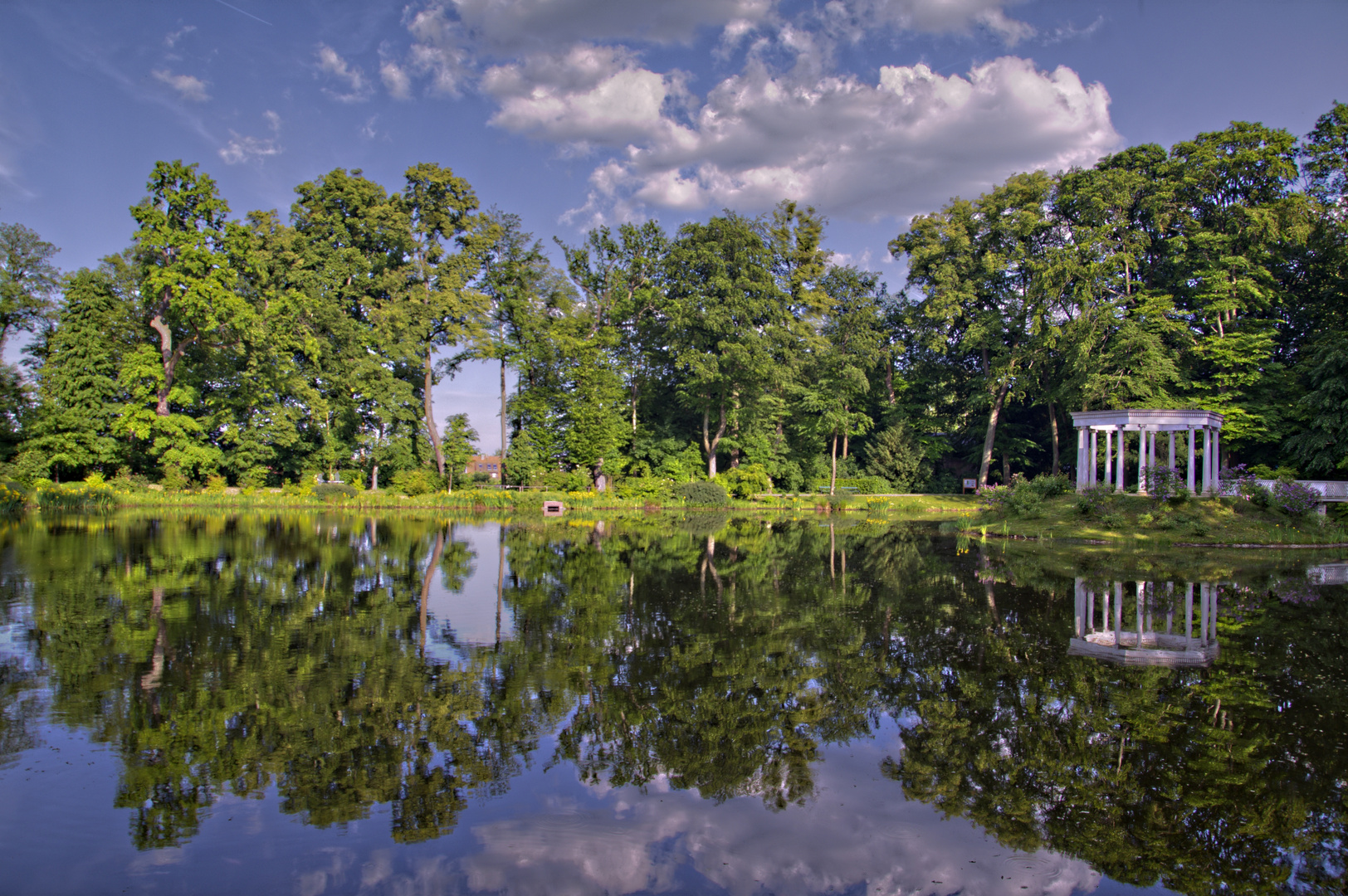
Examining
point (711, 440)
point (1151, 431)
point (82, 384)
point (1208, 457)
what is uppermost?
point (82, 384)

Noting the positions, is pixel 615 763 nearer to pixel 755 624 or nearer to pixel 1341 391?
pixel 755 624

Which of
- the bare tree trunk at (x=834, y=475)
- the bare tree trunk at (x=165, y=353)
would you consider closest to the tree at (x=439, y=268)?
the bare tree trunk at (x=165, y=353)

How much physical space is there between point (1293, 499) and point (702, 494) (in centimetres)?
2310

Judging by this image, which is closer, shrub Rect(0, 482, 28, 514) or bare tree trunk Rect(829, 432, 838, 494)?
shrub Rect(0, 482, 28, 514)

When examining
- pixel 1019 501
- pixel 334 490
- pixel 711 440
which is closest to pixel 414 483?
pixel 334 490

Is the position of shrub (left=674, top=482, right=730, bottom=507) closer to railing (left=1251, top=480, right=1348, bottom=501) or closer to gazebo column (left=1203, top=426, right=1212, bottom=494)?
gazebo column (left=1203, top=426, right=1212, bottom=494)

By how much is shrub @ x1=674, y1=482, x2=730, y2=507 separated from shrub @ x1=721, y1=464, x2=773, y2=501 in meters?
2.35

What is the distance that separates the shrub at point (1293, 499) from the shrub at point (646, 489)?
24.2 m

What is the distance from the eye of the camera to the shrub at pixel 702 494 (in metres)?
36.3

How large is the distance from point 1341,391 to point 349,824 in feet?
119

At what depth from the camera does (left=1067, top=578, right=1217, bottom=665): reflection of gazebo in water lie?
854 centimetres

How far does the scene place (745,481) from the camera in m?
39.2

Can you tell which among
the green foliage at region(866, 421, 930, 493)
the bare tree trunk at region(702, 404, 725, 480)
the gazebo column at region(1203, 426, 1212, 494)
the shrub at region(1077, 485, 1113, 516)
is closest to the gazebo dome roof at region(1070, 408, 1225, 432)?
the gazebo column at region(1203, 426, 1212, 494)

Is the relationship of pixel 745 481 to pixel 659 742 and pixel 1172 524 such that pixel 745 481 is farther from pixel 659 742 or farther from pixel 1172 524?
pixel 659 742
